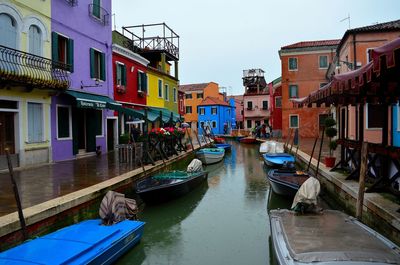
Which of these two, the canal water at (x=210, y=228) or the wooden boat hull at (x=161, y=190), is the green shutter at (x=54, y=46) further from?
the canal water at (x=210, y=228)

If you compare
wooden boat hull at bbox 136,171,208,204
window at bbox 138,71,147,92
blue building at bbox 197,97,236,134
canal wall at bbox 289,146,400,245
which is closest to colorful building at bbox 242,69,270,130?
blue building at bbox 197,97,236,134

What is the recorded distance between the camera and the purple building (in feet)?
45.0

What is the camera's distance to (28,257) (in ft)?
15.9

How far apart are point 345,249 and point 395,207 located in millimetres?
2493

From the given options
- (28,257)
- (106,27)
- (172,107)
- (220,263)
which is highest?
(106,27)

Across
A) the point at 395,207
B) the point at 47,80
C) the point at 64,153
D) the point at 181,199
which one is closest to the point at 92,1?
the point at 47,80

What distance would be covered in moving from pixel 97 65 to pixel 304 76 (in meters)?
21.4

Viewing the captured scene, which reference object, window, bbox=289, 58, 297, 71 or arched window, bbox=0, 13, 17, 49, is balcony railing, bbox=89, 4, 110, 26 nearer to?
arched window, bbox=0, 13, 17, 49

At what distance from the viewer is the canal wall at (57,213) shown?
555 centimetres

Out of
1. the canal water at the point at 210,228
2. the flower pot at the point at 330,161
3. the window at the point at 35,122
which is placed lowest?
the canal water at the point at 210,228

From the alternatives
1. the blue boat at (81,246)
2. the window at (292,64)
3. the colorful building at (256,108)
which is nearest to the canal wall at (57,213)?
the blue boat at (81,246)

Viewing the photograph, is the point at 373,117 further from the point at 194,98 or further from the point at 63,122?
the point at 194,98

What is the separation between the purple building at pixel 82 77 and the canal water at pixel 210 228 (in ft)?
18.9

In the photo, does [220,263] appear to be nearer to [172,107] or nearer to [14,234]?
[14,234]
